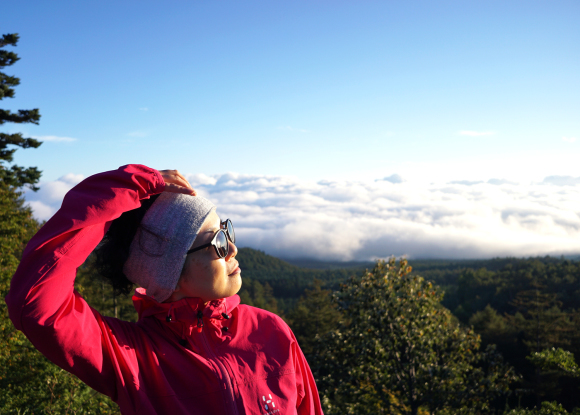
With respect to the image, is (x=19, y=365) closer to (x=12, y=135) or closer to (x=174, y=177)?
(x=174, y=177)

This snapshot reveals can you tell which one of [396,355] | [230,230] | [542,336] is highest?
[230,230]

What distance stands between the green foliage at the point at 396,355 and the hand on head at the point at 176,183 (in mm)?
11584

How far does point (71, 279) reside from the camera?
157 centimetres

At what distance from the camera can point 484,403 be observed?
13094 millimetres

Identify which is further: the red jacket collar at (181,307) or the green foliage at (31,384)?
the green foliage at (31,384)

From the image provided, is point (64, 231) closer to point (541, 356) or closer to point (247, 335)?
point (247, 335)

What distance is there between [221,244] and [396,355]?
40.9 feet

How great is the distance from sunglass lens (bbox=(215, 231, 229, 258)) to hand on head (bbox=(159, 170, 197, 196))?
252 mm

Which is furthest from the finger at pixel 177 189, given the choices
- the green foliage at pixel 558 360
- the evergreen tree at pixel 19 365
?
the green foliage at pixel 558 360

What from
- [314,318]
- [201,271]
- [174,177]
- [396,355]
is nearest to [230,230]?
[201,271]

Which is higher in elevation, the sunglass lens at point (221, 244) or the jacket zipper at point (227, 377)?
the sunglass lens at point (221, 244)

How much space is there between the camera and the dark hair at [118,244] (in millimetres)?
1991

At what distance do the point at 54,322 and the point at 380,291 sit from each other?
12478 mm

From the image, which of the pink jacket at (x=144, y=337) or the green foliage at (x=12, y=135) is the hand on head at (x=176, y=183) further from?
the green foliage at (x=12, y=135)
